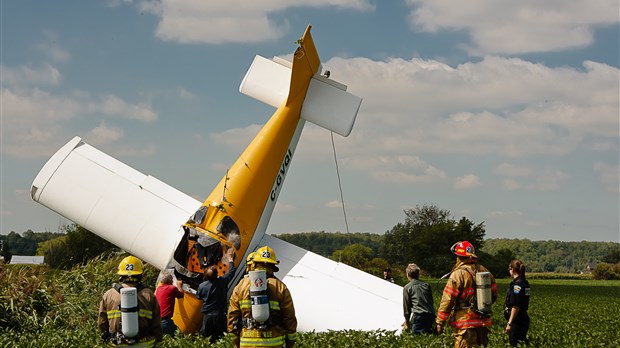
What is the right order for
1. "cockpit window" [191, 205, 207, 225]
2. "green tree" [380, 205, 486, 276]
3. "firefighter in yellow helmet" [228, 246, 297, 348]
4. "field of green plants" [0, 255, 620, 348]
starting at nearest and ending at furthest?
"firefighter in yellow helmet" [228, 246, 297, 348] → "field of green plants" [0, 255, 620, 348] → "cockpit window" [191, 205, 207, 225] → "green tree" [380, 205, 486, 276]

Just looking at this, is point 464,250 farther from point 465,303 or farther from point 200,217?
point 200,217

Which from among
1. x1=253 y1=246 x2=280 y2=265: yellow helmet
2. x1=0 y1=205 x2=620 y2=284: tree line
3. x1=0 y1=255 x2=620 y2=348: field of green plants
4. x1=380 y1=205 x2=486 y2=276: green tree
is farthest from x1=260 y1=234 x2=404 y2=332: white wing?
x1=380 y1=205 x2=486 y2=276: green tree

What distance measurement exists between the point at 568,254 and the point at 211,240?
503 feet

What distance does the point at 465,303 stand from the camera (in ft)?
28.0

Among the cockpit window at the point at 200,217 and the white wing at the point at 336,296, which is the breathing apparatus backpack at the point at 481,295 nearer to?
the white wing at the point at 336,296

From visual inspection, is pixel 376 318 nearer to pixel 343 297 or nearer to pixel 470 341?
pixel 343 297

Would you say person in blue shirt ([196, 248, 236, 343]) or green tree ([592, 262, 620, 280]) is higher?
green tree ([592, 262, 620, 280])

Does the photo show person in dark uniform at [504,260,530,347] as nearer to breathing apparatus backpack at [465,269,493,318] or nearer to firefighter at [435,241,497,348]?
firefighter at [435,241,497,348]

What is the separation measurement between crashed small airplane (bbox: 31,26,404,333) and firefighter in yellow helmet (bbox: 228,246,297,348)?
235 inches

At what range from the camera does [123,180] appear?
50.7 feet

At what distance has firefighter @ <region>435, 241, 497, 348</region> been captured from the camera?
8.43 m

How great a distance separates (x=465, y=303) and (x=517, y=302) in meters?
2.02

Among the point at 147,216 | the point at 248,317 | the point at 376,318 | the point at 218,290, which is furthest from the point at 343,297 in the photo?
the point at 248,317


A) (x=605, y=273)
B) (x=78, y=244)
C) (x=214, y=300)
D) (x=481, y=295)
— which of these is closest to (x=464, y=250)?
(x=481, y=295)
